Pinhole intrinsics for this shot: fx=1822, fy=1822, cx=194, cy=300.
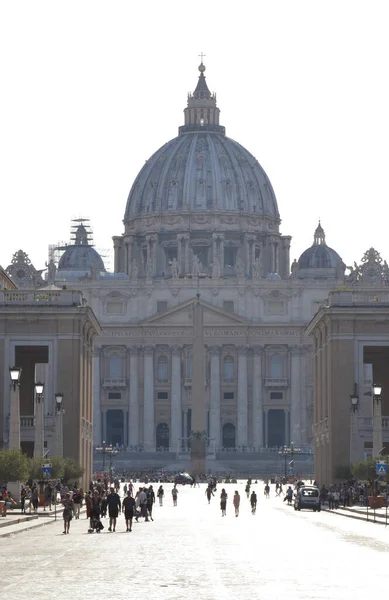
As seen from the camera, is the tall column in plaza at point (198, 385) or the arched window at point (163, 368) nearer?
the tall column in plaza at point (198, 385)

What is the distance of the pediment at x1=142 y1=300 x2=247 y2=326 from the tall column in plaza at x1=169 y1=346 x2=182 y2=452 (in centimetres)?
308

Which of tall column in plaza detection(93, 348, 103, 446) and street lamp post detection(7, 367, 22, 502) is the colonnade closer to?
tall column in plaza detection(93, 348, 103, 446)

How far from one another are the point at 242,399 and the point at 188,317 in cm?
1044

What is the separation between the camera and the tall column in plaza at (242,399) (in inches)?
7549

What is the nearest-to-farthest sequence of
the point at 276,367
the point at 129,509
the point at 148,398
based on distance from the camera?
the point at 129,509 → the point at 148,398 → the point at 276,367

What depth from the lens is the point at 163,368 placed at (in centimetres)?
19588

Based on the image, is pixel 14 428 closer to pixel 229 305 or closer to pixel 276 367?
pixel 276 367

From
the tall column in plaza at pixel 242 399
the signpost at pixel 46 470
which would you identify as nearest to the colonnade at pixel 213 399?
the tall column in plaza at pixel 242 399

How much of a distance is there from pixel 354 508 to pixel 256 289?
393ft

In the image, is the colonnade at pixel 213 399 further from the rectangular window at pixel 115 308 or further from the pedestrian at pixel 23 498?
the pedestrian at pixel 23 498

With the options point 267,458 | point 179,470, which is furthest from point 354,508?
point 267,458

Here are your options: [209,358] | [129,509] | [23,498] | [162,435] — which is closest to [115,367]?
[162,435]

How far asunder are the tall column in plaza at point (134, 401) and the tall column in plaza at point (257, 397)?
40.7 ft

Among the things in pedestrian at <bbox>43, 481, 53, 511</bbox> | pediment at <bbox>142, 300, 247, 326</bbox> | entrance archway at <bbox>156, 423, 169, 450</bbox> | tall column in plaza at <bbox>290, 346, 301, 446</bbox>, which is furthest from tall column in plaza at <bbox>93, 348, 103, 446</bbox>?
pedestrian at <bbox>43, 481, 53, 511</bbox>
